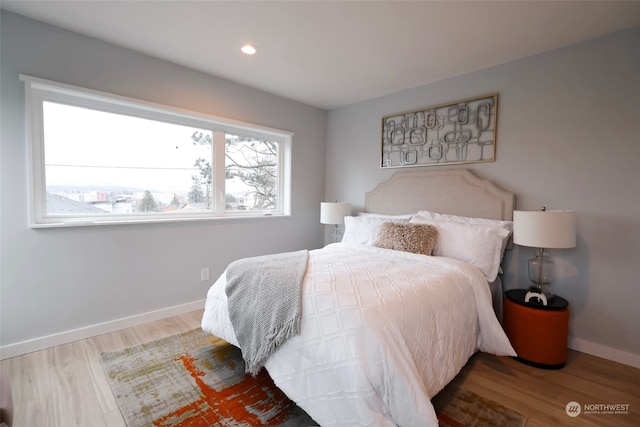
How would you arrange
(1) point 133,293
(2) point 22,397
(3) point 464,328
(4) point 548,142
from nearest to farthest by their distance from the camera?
1. (2) point 22,397
2. (3) point 464,328
3. (4) point 548,142
4. (1) point 133,293

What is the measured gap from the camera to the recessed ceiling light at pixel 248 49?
244cm

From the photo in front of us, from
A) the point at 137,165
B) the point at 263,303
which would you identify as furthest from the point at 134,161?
the point at 263,303

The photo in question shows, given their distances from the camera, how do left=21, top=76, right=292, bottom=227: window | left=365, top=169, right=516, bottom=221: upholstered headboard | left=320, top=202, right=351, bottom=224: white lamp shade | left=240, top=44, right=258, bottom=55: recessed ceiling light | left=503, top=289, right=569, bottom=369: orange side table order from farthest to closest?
left=320, top=202, right=351, bottom=224: white lamp shade → left=365, top=169, right=516, bottom=221: upholstered headboard → left=240, top=44, right=258, bottom=55: recessed ceiling light → left=21, top=76, right=292, bottom=227: window → left=503, top=289, right=569, bottom=369: orange side table

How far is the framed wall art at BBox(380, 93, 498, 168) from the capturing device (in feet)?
9.17

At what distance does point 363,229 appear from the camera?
10.3 ft

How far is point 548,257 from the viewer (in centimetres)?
241

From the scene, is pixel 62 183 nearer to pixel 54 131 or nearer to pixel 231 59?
pixel 54 131

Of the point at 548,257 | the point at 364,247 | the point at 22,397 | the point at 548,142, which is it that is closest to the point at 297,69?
the point at 364,247

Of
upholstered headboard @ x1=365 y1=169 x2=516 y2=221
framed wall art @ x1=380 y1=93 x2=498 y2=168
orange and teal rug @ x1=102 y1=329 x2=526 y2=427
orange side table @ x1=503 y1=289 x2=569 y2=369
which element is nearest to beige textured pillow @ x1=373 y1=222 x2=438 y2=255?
upholstered headboard @ x1=365 y1=169 x2=516 y2=221

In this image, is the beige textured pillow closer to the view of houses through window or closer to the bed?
the bed

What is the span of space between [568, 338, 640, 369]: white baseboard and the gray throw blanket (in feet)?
7.65

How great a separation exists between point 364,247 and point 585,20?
2.32 meters

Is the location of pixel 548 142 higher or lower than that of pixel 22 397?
higher

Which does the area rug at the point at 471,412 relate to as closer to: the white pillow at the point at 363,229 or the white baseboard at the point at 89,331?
the white pillow at the point at 363,229
